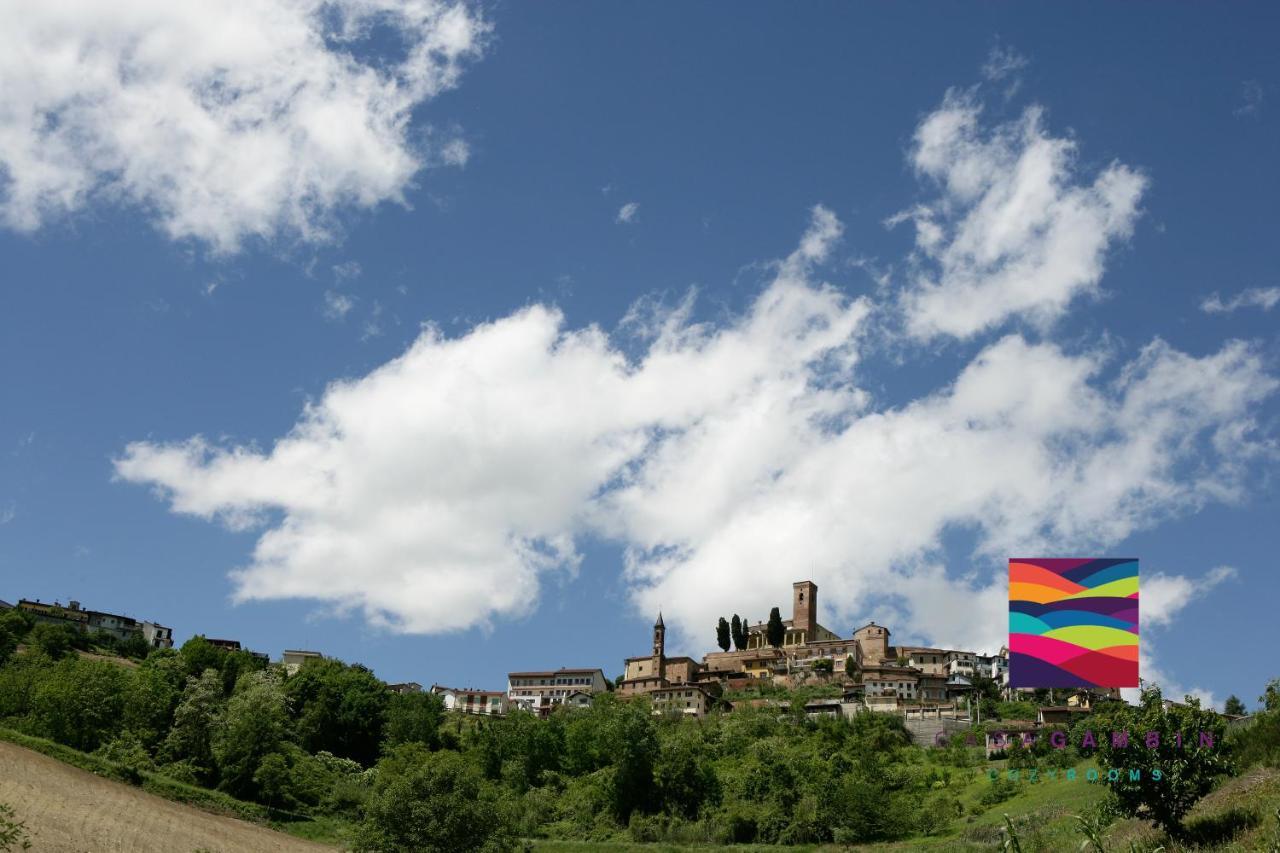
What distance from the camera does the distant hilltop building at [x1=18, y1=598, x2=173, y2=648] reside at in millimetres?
146500

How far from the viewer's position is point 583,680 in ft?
493

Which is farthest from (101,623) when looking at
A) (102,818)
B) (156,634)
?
(102,818)

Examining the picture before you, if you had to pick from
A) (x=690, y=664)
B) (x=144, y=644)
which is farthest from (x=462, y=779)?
(x=144, y=644)

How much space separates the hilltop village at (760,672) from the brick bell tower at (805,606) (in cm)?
15

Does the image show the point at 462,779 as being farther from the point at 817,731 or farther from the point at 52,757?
the point at 817,731

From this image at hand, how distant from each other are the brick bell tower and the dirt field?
4093 inches

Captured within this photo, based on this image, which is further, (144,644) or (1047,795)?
(144,644)

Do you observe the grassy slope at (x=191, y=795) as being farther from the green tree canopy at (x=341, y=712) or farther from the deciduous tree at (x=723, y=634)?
the deciduous tree at (x=723, y=634)

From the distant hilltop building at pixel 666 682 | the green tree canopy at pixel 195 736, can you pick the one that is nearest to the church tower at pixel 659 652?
the distant hilltop building at pixel 666 682

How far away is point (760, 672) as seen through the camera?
141 meters

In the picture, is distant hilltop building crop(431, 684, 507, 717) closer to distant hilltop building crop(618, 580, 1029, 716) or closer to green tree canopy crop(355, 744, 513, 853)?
distant hilltop building crop(618, 580, 1029, 716)

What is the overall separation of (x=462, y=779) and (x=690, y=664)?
91.7 metres

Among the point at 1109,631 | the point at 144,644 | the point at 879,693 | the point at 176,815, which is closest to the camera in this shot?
Answer: the point at 1109,631

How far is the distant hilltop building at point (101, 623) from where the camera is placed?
14650 cm
